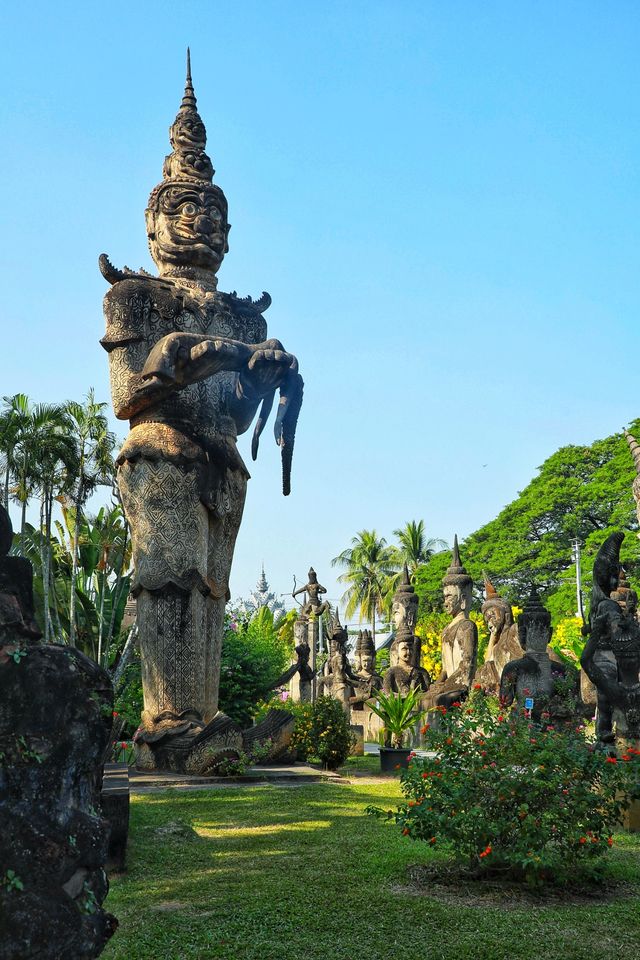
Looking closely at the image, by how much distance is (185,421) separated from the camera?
28.8ft

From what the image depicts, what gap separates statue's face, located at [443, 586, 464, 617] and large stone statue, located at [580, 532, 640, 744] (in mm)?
9068

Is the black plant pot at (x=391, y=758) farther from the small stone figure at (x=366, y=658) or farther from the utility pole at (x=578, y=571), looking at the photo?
the utility pole at (x=578, y=571)

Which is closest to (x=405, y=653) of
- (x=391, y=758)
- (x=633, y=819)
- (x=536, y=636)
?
(x=536, y=636)

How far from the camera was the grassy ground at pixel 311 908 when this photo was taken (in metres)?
3.61

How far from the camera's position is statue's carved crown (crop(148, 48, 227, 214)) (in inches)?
370

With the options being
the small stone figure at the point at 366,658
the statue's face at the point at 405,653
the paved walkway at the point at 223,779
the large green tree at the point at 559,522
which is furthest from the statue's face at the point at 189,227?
the large green tree at the point at 559,522

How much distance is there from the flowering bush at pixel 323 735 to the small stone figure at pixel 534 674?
6.29 feet

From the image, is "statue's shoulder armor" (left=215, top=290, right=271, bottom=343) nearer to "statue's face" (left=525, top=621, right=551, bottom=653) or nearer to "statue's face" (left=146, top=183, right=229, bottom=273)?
"statue's face" (left=146, top=183, right=229, bottom=273)

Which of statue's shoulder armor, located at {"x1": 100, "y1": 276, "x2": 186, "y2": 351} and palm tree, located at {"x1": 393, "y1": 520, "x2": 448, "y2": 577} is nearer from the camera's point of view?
statue's shoulder armor, located at {"x1": 100, "y1": 276, "x2": 186, "y2": 351}

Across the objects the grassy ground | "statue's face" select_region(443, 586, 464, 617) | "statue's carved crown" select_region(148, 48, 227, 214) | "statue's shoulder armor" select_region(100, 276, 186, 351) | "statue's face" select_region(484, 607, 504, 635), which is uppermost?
"statue's carved crown" select_region(148, 48, 227, 214)

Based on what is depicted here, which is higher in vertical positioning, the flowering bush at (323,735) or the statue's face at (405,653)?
the statue's face at (405,653)

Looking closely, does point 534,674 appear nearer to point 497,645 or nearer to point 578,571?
point 497,645

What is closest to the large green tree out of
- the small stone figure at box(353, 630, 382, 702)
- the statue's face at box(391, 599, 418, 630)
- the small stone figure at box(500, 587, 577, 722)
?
the small stone figure at box(353, 630, 382, 702)

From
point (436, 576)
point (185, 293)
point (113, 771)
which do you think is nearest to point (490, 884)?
point (113, 771)
